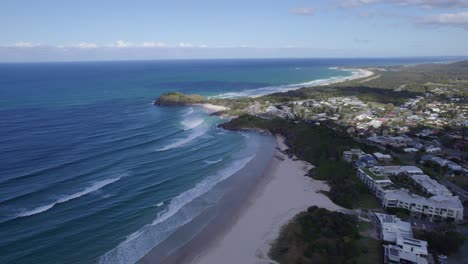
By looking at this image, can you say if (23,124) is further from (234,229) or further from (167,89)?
(167,89)

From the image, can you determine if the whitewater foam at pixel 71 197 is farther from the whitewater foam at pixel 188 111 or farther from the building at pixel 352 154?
the whitewater foam at pixel 188 111

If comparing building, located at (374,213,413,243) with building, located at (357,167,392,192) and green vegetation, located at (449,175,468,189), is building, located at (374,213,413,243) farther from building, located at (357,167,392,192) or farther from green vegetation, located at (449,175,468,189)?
green vegetation, located at (449,175,468,189)

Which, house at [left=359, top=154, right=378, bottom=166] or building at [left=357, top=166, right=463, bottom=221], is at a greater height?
house at [left=359, top=154, right=378, bottom=166]

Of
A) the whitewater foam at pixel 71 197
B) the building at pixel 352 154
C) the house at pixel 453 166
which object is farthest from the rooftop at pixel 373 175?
the whitewater foam at pixel 71 197

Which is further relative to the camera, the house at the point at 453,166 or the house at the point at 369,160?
the house at the point at 453,166

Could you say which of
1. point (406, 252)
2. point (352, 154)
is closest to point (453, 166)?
point (352, 154)

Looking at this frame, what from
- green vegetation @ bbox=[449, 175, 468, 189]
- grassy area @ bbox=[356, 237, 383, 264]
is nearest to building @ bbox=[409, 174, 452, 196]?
green vegetation @ bbox=[449, 175, 468, 189]

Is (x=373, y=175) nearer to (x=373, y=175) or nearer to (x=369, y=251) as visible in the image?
(x=373, y=175)
